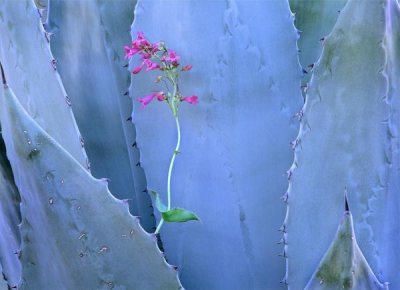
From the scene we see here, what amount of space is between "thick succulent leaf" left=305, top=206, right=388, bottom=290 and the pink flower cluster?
0.29 metres

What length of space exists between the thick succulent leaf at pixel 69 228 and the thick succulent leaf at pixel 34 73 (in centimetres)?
13

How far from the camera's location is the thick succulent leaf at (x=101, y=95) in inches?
43.6

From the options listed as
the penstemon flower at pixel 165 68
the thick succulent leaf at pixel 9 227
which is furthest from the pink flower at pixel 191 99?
the thick succulent leaf at pixel 9 227

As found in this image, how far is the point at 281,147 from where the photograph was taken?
1011 mm

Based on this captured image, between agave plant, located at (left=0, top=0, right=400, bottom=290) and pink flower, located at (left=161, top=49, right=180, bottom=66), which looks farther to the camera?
pink flower, located at (left=161, top=49, right=180, bottom=66)

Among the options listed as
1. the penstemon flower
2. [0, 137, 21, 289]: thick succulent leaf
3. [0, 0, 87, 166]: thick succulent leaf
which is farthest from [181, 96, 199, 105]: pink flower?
[0, 137, 21, 289]: thick succulent leaf

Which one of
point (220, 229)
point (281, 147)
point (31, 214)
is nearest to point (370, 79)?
point (281, 147)

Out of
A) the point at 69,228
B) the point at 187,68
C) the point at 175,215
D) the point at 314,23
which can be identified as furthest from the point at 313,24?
the point at 69,228

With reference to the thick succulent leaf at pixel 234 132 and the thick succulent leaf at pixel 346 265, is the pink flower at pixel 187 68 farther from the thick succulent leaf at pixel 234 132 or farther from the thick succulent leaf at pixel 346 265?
the thick succulent leaf at pixel 346 265

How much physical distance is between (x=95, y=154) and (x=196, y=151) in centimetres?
17

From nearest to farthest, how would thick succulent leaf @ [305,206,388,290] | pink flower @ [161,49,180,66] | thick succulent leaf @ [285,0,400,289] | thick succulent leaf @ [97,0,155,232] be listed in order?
thick succulent leaf @ [305,206,388,290] → thick succulent leaf @ [285,0,400,289] → pink flower @ [161,49,180,66] → thick succulent leaf @ [97,0,155,232]

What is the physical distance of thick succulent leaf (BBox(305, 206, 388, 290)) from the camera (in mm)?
770

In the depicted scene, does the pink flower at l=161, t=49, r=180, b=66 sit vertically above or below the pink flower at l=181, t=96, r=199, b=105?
above

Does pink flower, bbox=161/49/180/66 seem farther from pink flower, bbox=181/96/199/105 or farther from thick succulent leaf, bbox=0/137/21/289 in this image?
thick succulent leaf, bbox=0/137/21/289
